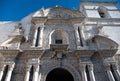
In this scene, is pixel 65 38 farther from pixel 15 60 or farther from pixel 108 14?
pixel 108 14

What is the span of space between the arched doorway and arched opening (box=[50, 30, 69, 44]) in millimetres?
2540

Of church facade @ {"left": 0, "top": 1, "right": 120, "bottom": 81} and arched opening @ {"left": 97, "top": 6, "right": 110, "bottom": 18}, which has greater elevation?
arched opening @ {"left": 97, "top": 6, "right": 110, "bottom": 18}

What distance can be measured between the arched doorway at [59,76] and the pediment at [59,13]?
5120mm

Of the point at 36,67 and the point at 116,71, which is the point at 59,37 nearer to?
the point at 36,67

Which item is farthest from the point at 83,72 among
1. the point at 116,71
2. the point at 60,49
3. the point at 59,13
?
the point at 59,13

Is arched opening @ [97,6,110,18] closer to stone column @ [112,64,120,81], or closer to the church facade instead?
the church facade

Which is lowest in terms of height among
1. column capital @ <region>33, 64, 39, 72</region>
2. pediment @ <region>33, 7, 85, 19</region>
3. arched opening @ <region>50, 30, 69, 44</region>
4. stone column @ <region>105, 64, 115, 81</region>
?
stone column @ <region>105, 64, 115, 81</region>

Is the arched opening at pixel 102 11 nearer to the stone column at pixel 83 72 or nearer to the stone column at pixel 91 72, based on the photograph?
the stone column at pixel 91 72

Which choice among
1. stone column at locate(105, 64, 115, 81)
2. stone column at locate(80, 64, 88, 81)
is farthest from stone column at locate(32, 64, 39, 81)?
stone column at locate(105, 64, 115, 81)

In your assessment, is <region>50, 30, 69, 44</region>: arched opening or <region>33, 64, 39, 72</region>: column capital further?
<region>50, 30, 69, 44</region>: arched opening

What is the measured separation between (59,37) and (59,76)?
10.5 ft

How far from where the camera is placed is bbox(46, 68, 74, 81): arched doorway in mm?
10230

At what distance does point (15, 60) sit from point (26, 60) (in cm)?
70

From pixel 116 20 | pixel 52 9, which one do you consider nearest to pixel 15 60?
pixel 52 9
